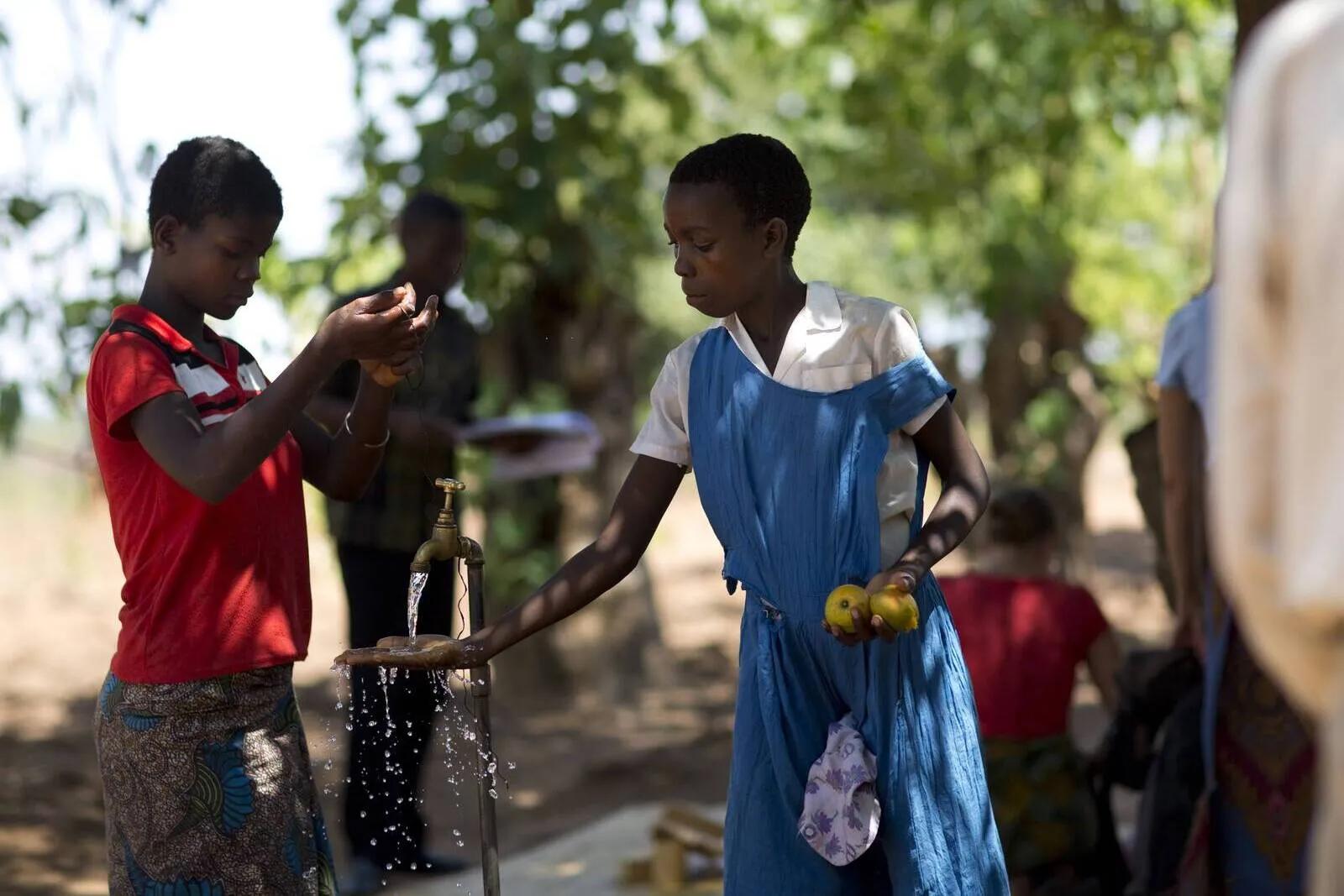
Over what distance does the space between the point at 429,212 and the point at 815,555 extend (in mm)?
2368

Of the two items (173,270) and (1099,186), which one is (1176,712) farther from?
(1099,186)

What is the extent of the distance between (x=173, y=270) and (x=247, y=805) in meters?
0.91

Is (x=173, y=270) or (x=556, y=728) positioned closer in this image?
(x=173, y=270)

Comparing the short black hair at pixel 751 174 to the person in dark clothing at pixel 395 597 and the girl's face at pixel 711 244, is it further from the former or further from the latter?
the person in dark clothing at pixel 395 597

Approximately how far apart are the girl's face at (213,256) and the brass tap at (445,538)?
49 centimetres

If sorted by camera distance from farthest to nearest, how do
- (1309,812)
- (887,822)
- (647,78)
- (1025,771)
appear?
(647,78) → (1025,771) → (1309,812) → (887,822)

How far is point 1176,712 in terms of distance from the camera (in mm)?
3855

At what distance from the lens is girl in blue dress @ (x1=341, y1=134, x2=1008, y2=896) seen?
8.86ft

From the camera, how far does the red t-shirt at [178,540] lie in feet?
9.12

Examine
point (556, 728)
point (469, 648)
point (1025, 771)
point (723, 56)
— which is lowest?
point (556, 728)

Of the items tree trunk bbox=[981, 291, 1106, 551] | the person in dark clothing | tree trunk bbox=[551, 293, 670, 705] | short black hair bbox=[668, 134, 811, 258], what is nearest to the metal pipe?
short black hair bbox=[668, 134, 811, 258]

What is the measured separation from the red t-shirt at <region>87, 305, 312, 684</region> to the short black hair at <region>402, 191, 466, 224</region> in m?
1.90

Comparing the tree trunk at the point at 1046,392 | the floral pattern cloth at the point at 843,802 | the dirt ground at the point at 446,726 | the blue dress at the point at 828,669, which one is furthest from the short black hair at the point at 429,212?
the tree trunk at the point at 1046,392

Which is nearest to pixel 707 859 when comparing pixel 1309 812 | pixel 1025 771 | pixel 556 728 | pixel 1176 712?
pixel 1025 771
